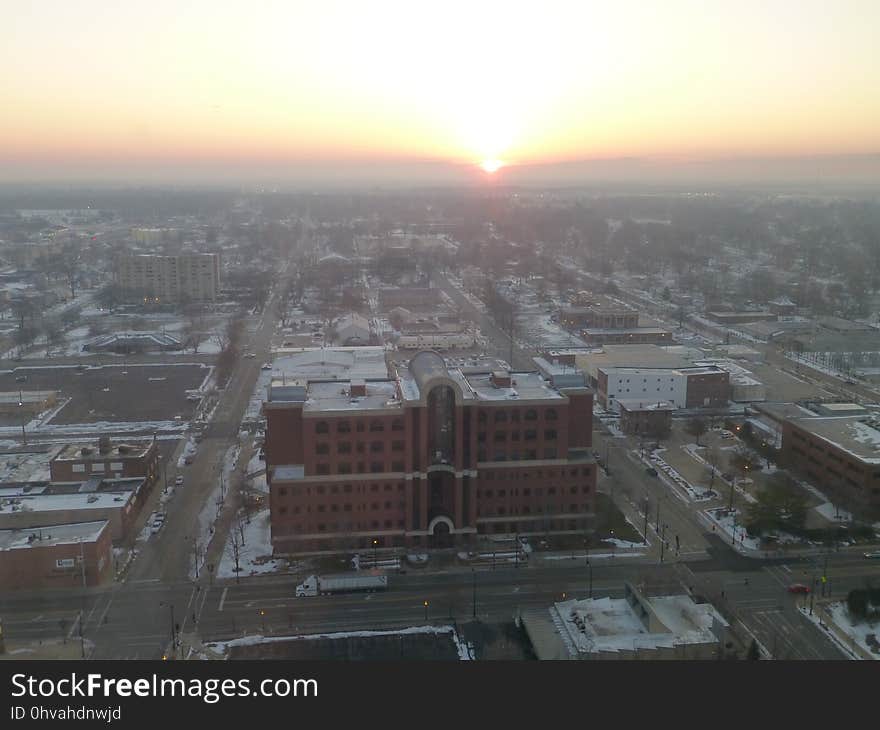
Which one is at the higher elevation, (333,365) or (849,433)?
(333,365)

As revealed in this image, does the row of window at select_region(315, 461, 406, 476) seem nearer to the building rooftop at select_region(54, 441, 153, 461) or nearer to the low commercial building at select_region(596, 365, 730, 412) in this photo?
the building rooftop at select_region(54, 441, 153, 461)

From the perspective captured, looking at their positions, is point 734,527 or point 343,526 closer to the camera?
point 343,526

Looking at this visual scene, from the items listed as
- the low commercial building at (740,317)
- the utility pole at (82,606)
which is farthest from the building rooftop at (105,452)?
the low commercial building at (740,317)

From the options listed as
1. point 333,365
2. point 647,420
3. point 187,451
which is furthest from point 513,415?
point 333,365

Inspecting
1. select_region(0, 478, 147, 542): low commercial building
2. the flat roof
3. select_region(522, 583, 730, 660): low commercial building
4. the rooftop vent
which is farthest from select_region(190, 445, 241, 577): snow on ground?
the flat roof

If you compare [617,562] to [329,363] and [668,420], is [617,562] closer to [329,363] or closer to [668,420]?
[668,420]

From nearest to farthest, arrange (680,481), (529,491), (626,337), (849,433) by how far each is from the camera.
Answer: (529,491), (680,481), (849,433), (626,337)

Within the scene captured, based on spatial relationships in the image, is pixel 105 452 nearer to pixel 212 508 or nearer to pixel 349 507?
pixel 212 508

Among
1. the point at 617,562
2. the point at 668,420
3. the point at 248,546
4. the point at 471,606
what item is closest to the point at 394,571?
the point at 471,606
